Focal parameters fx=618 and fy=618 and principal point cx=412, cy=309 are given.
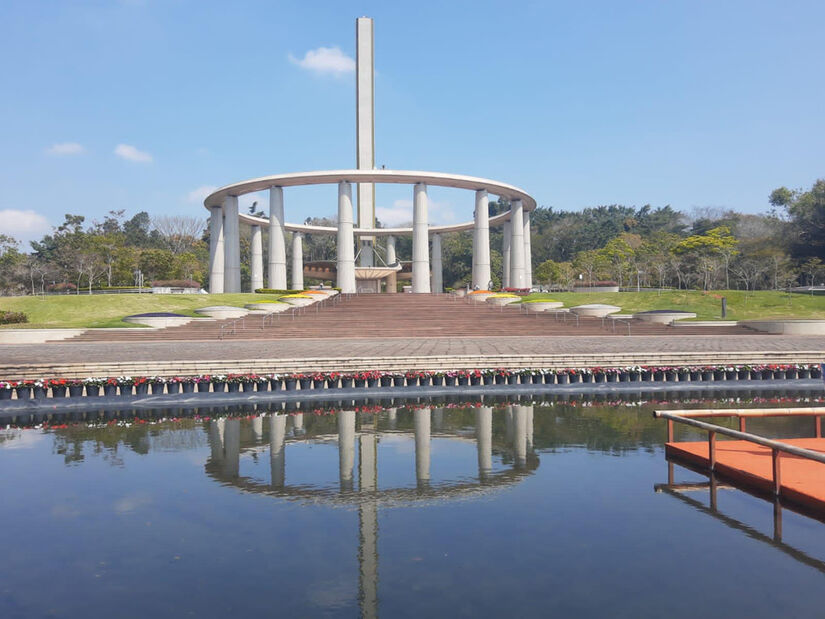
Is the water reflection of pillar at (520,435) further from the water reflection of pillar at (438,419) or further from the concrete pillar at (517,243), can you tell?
the concrete pillar at (517,243)

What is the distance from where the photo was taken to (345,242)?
157 ft

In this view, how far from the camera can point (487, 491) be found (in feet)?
25.6

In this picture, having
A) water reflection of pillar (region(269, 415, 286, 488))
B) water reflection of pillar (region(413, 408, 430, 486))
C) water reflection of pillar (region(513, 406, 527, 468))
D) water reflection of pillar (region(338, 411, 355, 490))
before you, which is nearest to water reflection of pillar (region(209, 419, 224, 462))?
water reflection of pillar (region(269, 415, 286, 488))

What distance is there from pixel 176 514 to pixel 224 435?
4.34 metres

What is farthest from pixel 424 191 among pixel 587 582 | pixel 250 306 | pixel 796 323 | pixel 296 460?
pixel 587 582

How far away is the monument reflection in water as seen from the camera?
23.0 ft

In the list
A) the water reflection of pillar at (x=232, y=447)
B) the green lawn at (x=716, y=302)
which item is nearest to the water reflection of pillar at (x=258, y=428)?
the water reflection of pillar at (x=232, y=447)

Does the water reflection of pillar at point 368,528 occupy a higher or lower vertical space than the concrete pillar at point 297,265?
lower

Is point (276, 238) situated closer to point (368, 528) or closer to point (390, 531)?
point (368, 528)

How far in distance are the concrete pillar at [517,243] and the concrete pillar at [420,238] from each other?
868 cm

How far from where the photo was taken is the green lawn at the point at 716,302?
36.1m

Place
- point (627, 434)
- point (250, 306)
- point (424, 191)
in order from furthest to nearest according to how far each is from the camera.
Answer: point (424, 191)
point (250, 306)
point (627, 434)

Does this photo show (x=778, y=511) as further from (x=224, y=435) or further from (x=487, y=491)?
(x=224, y=435)

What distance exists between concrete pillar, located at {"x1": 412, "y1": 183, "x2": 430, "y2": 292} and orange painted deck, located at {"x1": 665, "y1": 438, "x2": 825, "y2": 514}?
39020mm
